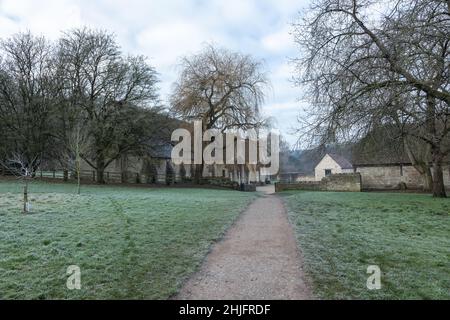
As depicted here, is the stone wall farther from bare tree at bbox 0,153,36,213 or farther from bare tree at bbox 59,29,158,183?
bare tree at bbox 0,153,36,213

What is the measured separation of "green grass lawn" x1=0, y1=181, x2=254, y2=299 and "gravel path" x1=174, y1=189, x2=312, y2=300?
10.4 inches

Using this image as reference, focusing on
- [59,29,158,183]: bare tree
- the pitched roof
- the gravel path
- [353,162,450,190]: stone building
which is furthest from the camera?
the pitched roof

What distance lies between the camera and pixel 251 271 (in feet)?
15.3

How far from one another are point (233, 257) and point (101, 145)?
22.1m

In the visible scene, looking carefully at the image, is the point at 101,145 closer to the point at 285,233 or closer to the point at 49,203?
the point at 49,203

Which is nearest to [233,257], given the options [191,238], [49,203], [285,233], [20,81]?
[191,238]

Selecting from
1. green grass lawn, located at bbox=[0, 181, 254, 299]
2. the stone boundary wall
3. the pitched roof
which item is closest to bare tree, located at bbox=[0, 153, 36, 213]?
green grass lawn, located at bbox=[0, 181, 254, 299]

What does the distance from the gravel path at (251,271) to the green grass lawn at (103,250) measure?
26cm

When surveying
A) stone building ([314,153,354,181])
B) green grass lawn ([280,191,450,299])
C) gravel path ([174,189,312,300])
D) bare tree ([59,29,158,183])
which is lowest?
gravel path ([174,189,312,300])

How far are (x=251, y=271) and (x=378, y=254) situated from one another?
247cm

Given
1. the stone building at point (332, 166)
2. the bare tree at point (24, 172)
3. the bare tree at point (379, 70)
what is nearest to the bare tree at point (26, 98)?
the bare tree at point (24, 172)

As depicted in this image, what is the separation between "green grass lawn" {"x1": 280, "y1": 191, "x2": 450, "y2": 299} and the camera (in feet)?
12.9

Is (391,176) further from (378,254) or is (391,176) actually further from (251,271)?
(251,271)

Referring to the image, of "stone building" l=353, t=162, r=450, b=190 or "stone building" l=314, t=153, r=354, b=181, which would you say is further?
"stone building" l=314, t=153, r=354, b=181
